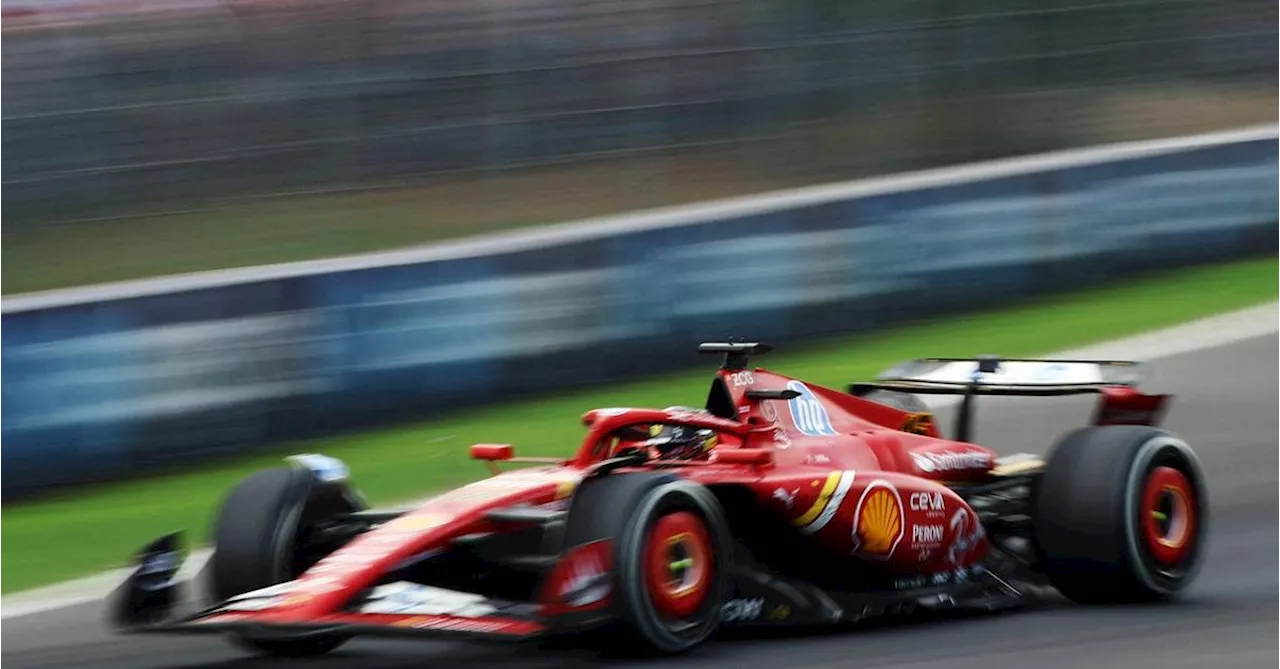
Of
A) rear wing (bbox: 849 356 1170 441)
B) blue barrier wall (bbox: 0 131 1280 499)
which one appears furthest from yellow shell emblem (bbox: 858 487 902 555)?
blue barrier wall (bbox: 0 131 1280 499)

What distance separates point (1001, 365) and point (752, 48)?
7621 mm

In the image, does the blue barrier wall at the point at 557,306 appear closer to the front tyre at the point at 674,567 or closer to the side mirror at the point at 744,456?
the side mirror at the point at 744,456

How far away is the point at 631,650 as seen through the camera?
5801 mm

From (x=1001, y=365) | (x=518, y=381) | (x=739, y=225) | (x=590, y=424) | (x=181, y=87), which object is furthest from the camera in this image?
(x=181, y=87)

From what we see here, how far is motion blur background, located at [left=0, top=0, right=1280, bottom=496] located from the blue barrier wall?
0.02m

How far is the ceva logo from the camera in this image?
6.75 meters

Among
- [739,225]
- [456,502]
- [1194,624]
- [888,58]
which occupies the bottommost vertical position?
[1194,624]

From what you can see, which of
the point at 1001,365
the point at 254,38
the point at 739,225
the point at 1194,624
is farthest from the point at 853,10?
the point at 1194,624

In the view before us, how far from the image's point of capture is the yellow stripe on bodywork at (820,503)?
6.30 m

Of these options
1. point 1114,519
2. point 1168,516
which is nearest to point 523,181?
point 1168,516

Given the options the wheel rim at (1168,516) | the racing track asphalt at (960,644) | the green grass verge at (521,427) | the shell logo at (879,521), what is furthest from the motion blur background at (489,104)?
the wheel rim at (1168,516)

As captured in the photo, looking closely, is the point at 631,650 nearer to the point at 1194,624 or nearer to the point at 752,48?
the point at 1194,624

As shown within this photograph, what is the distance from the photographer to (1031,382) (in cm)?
758

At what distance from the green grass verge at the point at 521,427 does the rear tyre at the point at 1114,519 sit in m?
3.77
